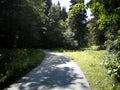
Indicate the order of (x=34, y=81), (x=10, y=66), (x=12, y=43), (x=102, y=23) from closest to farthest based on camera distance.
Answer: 1. (x=102, y=23)
2. (x=34, y=81)
3. (x=10, y=66)
4. (x=12, y=43)

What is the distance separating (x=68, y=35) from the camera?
2042 inches

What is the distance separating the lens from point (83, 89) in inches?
377

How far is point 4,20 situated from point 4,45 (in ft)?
11.1

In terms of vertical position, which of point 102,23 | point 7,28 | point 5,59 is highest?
point 7,28

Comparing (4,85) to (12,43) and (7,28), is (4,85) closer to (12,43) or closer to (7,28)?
(7,28)

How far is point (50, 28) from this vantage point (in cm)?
5109

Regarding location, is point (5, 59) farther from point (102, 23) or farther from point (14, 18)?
point (102, 23)

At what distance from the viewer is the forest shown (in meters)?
5.20

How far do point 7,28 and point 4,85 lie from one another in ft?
36.1

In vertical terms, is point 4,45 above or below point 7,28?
below

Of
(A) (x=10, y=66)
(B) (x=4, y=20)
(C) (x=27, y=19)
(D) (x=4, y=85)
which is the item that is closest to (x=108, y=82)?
(D) (x=4, y=85)

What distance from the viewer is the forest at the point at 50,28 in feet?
17.1

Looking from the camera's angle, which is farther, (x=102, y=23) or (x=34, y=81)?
(x=34, y=81)

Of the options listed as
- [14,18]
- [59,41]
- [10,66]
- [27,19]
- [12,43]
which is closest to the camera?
[10,66]
